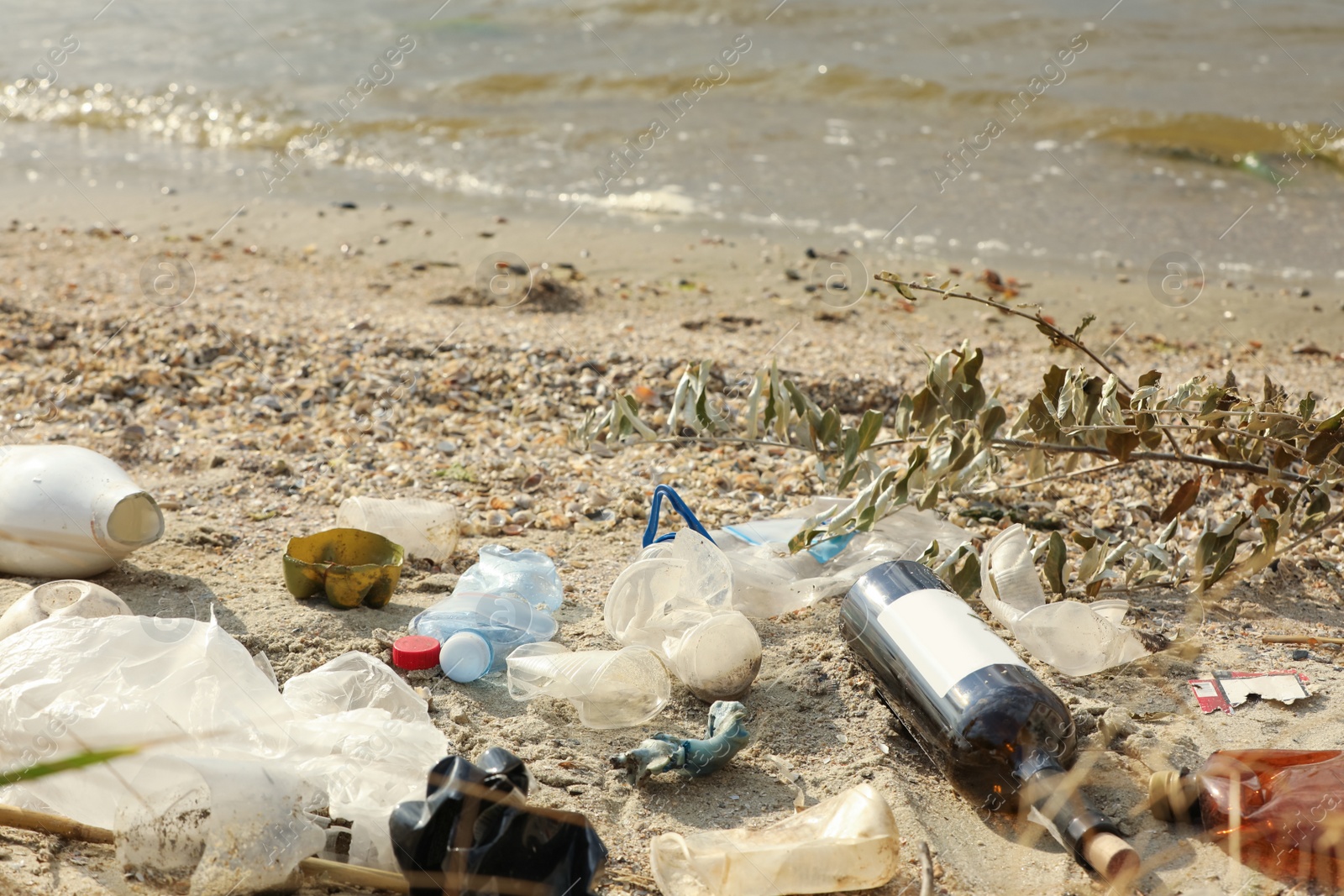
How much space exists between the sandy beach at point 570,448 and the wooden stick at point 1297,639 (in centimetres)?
6

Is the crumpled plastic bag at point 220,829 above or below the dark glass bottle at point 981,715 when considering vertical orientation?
above

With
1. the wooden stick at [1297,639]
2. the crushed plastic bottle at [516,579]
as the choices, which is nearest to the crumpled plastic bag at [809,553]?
the crushed plastic bottle at [516,579]

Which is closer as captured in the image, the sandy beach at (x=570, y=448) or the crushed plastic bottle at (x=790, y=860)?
the crushed plastic bottle at (x=790, y=860)

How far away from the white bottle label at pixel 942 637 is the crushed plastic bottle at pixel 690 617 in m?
0.29

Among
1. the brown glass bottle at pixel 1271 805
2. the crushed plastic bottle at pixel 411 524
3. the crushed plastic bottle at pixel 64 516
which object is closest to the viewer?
the brown glass bottle at pixel 1271 805

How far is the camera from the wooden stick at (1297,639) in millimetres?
2453

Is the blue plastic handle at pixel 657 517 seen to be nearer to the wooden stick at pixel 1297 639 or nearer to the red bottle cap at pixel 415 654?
the red bottle cap at pixel 415 654

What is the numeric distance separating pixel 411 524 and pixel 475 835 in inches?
60.6

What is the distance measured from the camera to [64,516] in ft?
8.40

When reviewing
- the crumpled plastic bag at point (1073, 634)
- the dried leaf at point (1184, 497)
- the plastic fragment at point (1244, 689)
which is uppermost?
the crumpled plastic bag at point (1073, 634)

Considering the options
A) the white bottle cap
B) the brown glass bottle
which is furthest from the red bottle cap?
the brown glass bottle

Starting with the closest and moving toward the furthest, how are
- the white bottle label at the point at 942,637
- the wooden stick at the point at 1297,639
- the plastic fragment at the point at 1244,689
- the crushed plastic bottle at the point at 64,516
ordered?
the white bottle label at the point at 942,637 → the plastic fragment at the point at 1244,689 → the wooden stick at the point at 1297,639 → the crushed plastic bottle at the point at 64,516

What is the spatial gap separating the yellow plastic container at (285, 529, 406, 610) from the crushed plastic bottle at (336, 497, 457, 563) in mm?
195

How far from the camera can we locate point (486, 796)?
145cm
